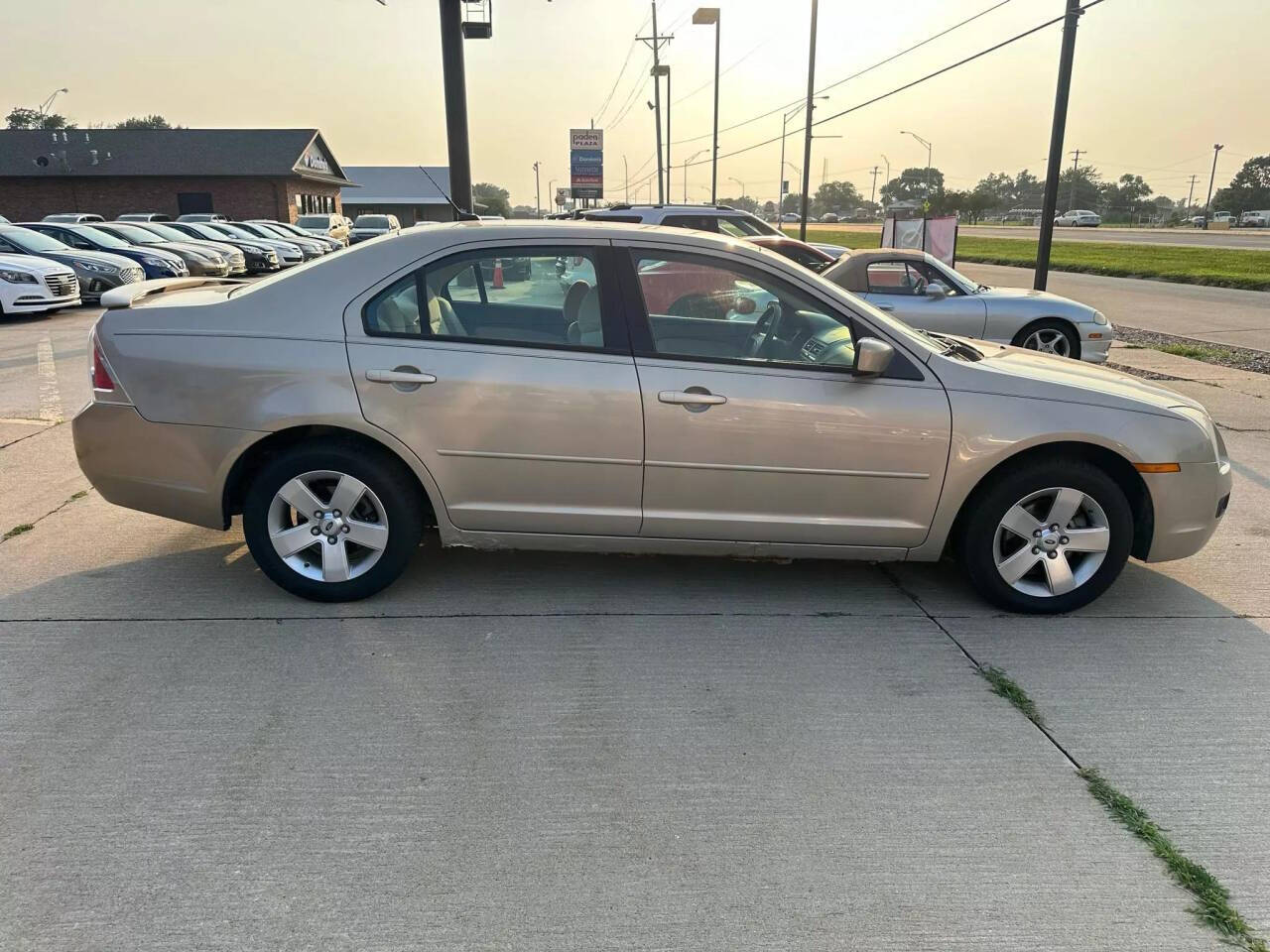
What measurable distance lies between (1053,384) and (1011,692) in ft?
4.64

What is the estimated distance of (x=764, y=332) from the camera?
13.4 feet

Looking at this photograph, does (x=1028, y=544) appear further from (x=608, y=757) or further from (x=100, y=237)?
(x=100, y=237)

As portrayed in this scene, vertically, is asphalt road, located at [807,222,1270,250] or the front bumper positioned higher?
asphalt road, located at [807,222,1270,250]

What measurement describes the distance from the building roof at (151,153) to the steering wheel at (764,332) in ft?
153

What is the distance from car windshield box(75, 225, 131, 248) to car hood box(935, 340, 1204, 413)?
2039 cm

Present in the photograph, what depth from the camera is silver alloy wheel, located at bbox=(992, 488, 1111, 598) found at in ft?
13.2

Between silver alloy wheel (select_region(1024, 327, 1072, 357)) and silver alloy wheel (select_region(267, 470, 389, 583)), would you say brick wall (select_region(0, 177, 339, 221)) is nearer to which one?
silver alloy wheel (select_region(1024, 327, 1072, 357))

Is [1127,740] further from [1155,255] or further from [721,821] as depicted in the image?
[1155,255]

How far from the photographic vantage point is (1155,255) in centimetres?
3341

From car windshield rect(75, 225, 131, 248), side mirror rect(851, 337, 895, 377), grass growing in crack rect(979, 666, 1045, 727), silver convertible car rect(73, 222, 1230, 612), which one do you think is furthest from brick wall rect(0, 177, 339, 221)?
grass growing in crack rect(979, 666, 1045, 727)

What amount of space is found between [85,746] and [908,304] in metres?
8.57

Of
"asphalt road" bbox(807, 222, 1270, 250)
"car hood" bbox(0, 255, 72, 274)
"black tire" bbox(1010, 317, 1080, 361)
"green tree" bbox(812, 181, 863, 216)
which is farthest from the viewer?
"green tree" bbox(812, 181, 863, 216)

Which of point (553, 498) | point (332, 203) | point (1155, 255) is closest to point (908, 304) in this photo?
point (553, 498)

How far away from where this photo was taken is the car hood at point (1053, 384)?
394cm
